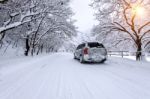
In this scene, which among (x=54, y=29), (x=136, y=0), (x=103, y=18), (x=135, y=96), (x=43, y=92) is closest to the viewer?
(x=135, y=96)

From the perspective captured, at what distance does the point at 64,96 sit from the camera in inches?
228

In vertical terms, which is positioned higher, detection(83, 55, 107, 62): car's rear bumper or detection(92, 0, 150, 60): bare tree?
detection(92, 0, 150, 60): bare tree

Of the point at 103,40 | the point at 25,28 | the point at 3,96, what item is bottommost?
the point at 3,96

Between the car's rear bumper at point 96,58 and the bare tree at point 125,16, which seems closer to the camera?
the car's rear bumper at point 96,58

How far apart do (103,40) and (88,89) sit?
2003 centimetres

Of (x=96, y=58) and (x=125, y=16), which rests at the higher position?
(x=125, y=16)

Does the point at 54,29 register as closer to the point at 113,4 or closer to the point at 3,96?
the point at 113,4

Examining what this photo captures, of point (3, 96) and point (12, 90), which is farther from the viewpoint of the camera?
point (12, 90)

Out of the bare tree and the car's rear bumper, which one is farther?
the bare tree

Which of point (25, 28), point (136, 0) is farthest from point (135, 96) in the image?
point (25, 28)

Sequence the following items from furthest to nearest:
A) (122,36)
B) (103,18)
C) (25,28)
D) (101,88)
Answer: (25,28) → (122,36) → (103,18) → (101,88)

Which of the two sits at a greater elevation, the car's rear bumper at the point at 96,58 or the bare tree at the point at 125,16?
the bare tree at the point at 125,16

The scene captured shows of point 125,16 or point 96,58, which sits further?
point 125,16

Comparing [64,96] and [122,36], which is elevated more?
[122,36]
